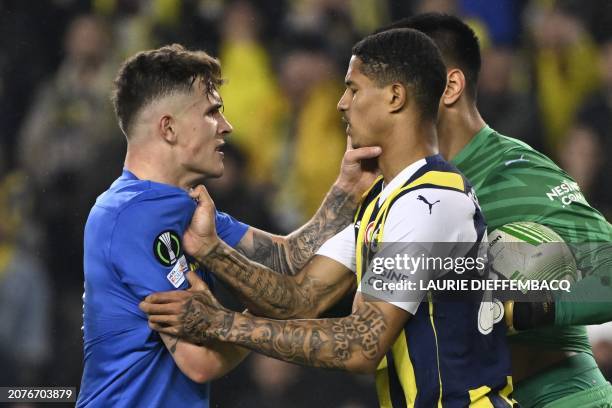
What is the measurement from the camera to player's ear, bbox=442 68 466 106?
145 inches

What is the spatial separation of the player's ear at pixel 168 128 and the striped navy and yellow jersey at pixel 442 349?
0.78 meters

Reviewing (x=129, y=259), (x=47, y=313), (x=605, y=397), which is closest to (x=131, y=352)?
(x=129, y=259)

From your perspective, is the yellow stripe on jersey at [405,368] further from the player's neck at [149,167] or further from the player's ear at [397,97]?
the player's neck at [149,167]

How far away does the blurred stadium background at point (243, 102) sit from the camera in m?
5.69

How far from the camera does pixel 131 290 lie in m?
3.00

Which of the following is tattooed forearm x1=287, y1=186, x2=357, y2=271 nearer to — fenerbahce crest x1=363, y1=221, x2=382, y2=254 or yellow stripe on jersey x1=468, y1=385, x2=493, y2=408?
fenerbahce crest x1=363, y1=221, x2=382, y2=254

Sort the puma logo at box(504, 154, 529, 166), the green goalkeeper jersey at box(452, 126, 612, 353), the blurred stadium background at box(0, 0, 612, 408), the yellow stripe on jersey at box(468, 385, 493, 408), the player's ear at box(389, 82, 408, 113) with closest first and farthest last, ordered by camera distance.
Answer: the yellow stripe on jersey at box(468, 385, 493, 408) → the player's ear at box(389, 82, 408, 113) → the green goalkeeper jersey at box(452, 126, 612, 353) → the puma logo at box(504, 154, 529, 166) → the blurred stadium background at box(0, 0, 612, 408)

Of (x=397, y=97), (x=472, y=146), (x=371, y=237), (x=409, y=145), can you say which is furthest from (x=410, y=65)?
(x=472, y=146)

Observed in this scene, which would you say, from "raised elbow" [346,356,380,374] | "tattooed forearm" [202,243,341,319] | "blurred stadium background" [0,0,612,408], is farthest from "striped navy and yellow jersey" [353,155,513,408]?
"blurred stadium background" [0,0,612,408]

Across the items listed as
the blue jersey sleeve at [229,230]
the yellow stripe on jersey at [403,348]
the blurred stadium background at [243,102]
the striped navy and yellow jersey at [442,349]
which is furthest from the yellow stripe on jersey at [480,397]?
the blurred stadium background at [243,102]

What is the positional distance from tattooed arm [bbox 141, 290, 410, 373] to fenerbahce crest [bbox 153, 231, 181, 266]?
0.46 feet

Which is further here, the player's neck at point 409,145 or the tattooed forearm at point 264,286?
the tattooed forearm at point 264,286

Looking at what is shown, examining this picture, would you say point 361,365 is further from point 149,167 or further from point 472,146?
point 472,146

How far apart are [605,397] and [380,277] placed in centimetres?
122
